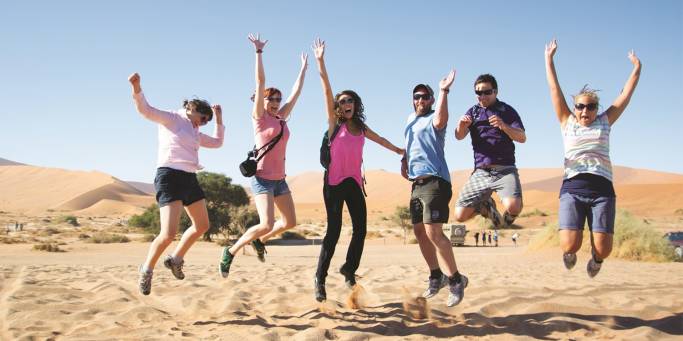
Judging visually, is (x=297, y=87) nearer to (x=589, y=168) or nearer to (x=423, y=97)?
(x=423, y=97)

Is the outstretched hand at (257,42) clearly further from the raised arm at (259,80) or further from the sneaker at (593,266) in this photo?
the sneaker at (593,266)

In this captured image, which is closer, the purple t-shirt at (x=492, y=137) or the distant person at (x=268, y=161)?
the purple t-shirt at (x=492, y=137)

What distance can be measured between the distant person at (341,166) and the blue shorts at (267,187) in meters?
0.59

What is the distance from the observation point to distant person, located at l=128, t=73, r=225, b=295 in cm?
555

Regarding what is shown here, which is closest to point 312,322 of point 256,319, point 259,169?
point 256,319

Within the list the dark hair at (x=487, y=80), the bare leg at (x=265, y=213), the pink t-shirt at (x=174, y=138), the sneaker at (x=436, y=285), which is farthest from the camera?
the bare leg at (x=265, y=213)

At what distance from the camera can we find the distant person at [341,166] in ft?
18.9

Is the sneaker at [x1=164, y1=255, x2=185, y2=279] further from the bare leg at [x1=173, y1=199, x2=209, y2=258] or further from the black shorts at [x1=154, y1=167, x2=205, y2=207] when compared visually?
the black shorts at [x1=154, y1=167, x2=205, y2=207]

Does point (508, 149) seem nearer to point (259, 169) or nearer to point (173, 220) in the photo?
point (259, 169)

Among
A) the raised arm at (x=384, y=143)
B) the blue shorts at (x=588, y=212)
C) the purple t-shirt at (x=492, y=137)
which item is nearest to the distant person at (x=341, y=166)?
the raised arm at (x=384, y=143)

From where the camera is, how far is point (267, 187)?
6059 mm

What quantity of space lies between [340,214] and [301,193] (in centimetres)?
16398

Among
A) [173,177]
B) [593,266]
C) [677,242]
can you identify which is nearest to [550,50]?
[593,266]

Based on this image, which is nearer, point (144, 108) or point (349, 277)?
point (144, 108)
